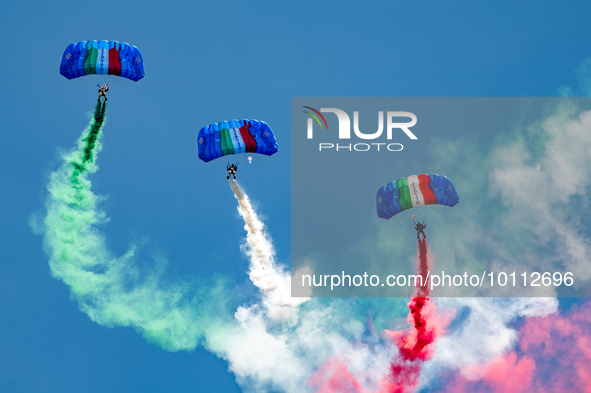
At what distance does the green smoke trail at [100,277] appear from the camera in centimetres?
5053

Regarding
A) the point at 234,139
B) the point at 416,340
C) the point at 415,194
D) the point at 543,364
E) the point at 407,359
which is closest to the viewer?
the point at 234,139

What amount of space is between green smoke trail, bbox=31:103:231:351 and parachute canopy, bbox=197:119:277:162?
823cm

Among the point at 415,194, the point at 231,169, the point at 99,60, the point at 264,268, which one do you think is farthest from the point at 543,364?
the point at 99,60

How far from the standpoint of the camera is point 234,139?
4506cm

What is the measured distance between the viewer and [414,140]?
184 ft

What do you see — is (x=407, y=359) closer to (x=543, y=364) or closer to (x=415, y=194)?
(x=543, y=364)

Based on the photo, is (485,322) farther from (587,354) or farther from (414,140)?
(414,140)

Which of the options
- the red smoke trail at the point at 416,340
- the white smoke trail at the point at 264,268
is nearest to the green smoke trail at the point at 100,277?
the white smoke trail at the point at 264,268

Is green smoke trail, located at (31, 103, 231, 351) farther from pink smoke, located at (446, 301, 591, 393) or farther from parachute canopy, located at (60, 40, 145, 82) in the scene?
pink smoke, located at (446, 301, 591, 393)

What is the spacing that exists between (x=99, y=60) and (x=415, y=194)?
18239 millimetres

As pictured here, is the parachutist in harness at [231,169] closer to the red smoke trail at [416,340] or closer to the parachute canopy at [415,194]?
the parachute canopy at [415,194]

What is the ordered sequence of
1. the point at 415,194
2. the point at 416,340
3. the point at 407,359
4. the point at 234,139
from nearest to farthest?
the point at 234,139 → the point at 415,194 → the point at 407,359 → the point at 416,340

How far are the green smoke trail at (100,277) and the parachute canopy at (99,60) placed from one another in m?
4.25

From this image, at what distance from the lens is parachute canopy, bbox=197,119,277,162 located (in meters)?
44.9
